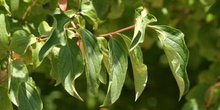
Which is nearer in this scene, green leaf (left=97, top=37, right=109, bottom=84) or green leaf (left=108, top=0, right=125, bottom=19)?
green leaf (left=97, top=37, right=109, bottom=84)

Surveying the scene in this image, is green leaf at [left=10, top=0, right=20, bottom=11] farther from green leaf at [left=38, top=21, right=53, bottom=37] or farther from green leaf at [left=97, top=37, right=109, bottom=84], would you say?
green leaf at [left=97, top=37, right=109, bottom=84]

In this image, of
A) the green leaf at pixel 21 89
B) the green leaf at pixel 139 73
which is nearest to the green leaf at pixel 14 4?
the green leaf at pixel 21 89

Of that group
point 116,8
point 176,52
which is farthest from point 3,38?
point 116,8

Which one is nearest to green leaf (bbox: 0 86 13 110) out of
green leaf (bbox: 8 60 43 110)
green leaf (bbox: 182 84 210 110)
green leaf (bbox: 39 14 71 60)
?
green leaf (bbox: 8 60 43 110)

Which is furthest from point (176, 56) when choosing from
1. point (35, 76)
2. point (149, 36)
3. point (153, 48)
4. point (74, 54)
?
point (153, 48)

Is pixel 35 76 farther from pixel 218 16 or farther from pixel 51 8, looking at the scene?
pixel 51 8
